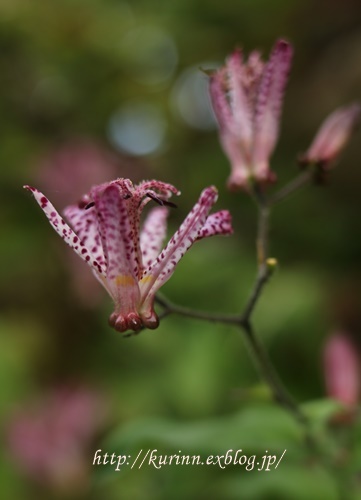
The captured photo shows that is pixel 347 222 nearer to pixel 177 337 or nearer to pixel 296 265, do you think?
pixel 296 265

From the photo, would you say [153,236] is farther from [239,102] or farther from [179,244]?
[239,102]

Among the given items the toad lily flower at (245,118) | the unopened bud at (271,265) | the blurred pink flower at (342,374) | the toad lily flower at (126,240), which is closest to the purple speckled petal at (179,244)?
the toad lily flower at (126,240)

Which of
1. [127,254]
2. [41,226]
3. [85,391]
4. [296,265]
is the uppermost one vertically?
[127,254]

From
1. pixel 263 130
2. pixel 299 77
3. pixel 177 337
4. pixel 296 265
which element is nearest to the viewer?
pixel 263 130

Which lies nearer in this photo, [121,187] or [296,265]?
[121,187]

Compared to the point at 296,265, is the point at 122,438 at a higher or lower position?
higher

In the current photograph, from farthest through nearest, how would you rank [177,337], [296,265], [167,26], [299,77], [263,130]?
[299,77] → [167,26] → [296,265] → [177,337] → [263,130]

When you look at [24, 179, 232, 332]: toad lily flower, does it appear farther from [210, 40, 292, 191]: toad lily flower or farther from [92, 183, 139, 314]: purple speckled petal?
[210, 40, 292, 191]: toad lily flower

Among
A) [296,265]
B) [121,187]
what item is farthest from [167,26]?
[121,187]
